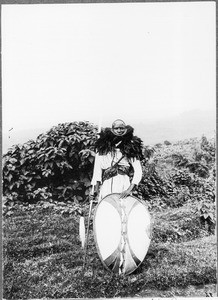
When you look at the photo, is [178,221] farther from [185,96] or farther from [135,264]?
[185,96]

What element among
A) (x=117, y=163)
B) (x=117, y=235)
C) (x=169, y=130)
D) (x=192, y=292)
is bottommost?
(x=192, y=292)

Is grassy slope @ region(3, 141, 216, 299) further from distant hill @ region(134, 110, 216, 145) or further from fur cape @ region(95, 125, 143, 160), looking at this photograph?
fur cape @ region(95, 125, 143, 160)

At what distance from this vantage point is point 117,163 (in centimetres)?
498

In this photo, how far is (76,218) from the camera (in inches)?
198

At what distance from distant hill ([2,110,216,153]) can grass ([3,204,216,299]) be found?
0.63m

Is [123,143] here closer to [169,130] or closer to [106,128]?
[106,128]

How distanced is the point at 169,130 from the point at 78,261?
139 cm

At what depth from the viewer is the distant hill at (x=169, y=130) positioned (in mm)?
5012

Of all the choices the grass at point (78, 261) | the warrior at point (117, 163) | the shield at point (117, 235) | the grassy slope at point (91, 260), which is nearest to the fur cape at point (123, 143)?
the warrior at point (117, 163)

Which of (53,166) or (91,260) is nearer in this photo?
(91,260)

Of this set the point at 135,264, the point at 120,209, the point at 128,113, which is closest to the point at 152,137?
the point at 128,113

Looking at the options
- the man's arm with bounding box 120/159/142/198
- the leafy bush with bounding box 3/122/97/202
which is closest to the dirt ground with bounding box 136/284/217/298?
the man's arm with bounding box 120/159/142/198

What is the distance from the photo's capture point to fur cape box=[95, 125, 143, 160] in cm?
499

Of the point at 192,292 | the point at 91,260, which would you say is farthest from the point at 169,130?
the point at 192,292
